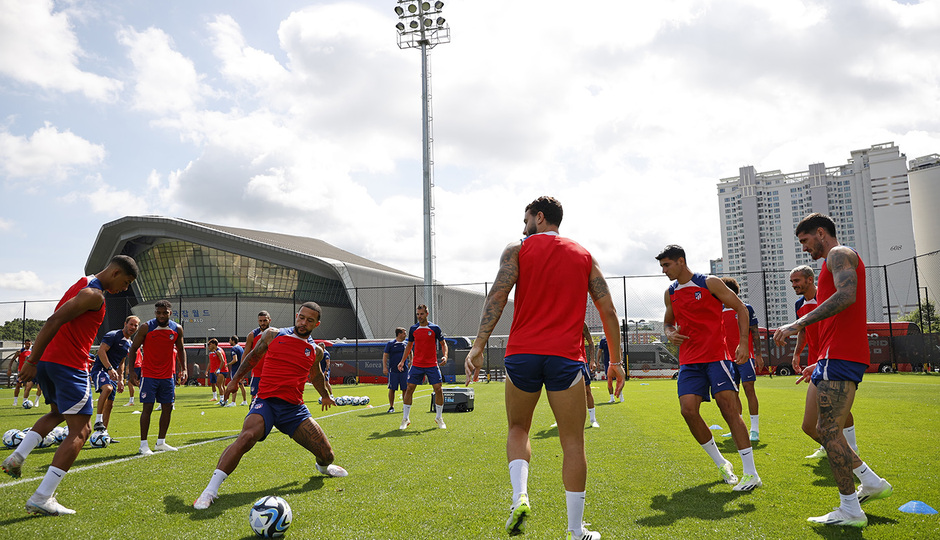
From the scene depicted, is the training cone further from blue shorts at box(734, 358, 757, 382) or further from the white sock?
blue shorts at box(734, 358, 757, 382)

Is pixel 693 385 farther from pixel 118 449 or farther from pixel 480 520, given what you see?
pixel 118 449

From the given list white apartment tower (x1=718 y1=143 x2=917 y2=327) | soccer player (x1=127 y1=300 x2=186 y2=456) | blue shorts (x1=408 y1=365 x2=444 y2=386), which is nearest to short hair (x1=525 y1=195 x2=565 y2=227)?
soccer player (x1=127 y1=300 x2=186 y2=456)

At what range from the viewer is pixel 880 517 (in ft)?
13.2

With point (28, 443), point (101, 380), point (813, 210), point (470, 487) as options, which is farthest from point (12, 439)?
point (813, 210)

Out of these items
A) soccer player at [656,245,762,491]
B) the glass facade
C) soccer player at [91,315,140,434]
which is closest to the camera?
soccer player at [656,245,762,491]

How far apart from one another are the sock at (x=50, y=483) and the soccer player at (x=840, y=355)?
5.67 m

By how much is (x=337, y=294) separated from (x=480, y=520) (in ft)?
216

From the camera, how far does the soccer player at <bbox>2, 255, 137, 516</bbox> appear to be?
15.1ft

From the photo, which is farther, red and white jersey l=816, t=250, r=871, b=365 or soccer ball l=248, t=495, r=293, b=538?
red and white jersey l=816, t=250, r=871, b=365

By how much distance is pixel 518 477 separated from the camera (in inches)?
135

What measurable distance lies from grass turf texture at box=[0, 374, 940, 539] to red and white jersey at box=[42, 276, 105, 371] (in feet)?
4.04

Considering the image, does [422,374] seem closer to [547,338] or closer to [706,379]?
[706,379]

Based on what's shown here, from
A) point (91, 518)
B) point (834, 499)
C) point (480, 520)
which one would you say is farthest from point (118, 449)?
point (834, 499)

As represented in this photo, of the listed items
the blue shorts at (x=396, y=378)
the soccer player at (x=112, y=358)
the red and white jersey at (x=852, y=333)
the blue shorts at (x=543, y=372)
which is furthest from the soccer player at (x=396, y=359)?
the red and white jersey at (x=852, y=333)
